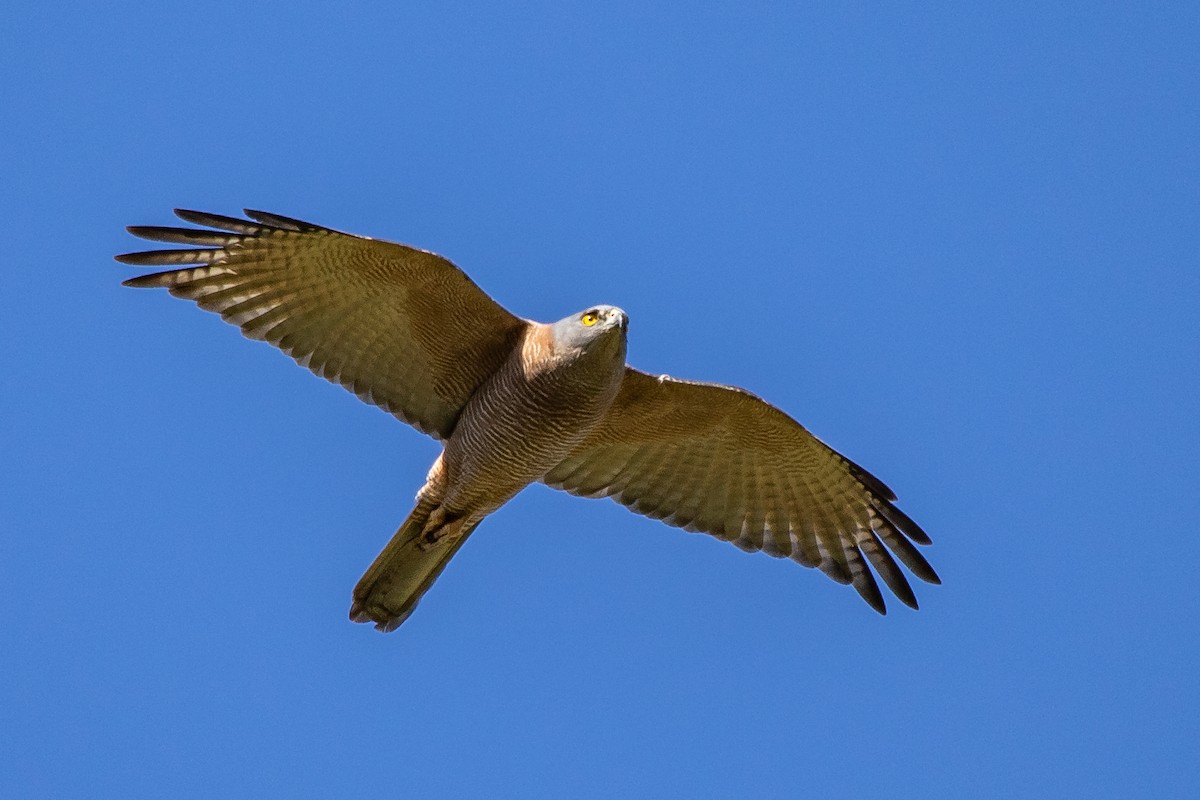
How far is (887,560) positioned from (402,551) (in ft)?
13.5

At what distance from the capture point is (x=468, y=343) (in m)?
13.7

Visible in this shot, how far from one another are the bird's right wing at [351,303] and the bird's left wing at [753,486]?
1.26 metres

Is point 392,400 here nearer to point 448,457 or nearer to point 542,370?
point 448,457

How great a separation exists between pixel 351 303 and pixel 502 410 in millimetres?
1466

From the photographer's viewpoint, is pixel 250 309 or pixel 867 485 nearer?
pixel 250 309

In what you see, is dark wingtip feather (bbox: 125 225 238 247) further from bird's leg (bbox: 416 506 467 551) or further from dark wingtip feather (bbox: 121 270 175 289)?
bird's leg (bbox: 416 506 467 551)

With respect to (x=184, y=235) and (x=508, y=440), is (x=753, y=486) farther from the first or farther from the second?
(x=184, y=235)

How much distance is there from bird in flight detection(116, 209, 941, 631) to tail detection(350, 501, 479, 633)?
0.01 m

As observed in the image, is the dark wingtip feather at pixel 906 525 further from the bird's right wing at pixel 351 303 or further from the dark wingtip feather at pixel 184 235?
the dark wingtip feather at pixel 184 235

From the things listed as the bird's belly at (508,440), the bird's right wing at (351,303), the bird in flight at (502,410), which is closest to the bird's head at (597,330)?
the bird in flight at (502,410)

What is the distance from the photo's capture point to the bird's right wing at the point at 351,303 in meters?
13.1

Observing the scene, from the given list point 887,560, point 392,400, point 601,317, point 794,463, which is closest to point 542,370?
point 601,317

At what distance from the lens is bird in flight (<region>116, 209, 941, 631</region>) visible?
13.1 metres

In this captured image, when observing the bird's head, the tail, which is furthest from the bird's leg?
the bird's head
